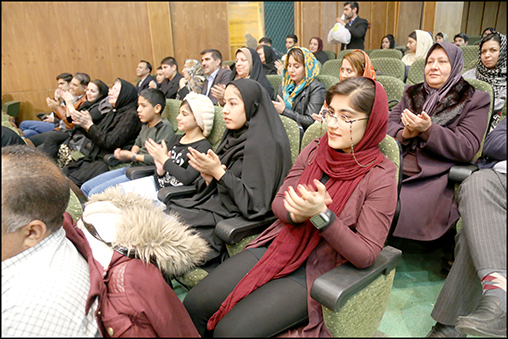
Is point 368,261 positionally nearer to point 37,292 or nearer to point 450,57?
point 37,292

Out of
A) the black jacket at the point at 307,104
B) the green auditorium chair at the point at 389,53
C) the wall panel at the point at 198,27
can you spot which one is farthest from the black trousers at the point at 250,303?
the wall panel at the point at 198,27

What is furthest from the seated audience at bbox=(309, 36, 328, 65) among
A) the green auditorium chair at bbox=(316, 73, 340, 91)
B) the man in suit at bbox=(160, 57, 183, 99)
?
the green auditorium chair at bbox=(316, 73, 340, 91)

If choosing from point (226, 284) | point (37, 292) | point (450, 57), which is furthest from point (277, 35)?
point (37, 292)

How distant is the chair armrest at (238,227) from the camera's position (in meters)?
1.45

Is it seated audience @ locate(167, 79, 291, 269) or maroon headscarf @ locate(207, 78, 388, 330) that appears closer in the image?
maroon headscarf @ locate(207, 78, 388, 330)

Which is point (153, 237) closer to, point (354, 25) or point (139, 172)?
point (139, 172)

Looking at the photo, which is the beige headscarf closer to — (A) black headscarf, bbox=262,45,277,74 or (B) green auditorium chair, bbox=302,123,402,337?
(A) black headscarf, bbox=262,45,277,74

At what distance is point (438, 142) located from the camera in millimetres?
1685

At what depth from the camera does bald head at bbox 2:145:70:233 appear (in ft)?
2.40

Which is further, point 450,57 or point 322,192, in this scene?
point 450,57

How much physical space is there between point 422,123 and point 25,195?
1.65 meters

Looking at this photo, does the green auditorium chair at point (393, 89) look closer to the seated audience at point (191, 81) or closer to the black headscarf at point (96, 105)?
the seated audience at point (191, 81)

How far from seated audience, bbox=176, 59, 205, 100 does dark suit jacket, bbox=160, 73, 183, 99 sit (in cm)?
9

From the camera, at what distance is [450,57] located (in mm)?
1869
